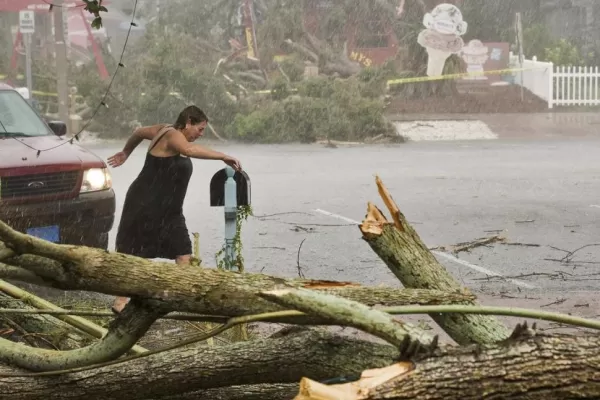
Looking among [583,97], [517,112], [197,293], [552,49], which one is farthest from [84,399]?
[552,49]

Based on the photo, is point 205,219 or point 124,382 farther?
point 205,219

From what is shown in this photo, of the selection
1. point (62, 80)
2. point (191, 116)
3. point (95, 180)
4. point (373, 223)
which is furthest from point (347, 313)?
point (62, 80)

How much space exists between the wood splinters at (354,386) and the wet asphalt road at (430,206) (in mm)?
5731

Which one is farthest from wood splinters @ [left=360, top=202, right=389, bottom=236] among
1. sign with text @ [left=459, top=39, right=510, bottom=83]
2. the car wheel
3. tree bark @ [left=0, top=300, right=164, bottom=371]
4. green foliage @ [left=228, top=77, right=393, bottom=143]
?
sign with text @ [left=459, top=39, right=510, bottom=83]

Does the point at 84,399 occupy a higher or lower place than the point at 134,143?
lower

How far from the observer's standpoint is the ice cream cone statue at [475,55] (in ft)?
115

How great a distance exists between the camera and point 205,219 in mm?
12578

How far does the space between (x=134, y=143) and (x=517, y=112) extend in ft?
80.1

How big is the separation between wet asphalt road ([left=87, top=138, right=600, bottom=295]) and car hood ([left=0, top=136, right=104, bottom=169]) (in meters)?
1.85

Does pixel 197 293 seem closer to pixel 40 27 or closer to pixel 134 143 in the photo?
pixel 134 143

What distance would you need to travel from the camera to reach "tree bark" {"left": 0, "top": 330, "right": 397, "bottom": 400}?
10.7ft

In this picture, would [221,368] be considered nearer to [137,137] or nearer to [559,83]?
[137,137]

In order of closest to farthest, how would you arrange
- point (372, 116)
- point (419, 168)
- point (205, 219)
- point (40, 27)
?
point (205, 219), point (419, 168), point (372, 116), point (40, 27)

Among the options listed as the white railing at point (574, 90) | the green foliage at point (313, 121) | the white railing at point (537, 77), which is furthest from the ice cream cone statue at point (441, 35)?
the green foliage at point (313, 121)
